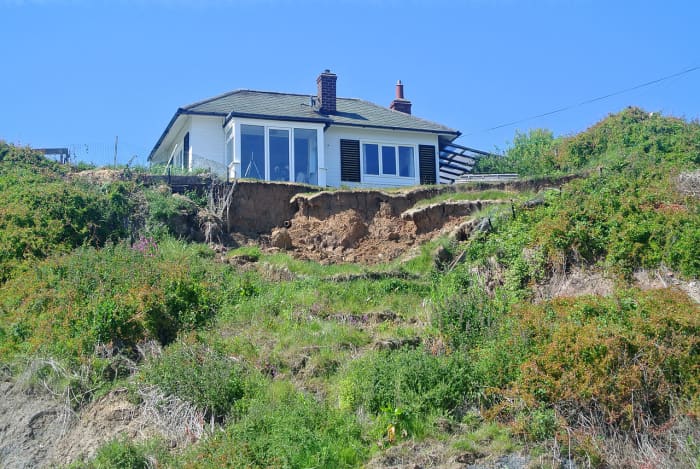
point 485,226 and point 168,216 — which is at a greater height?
point 168,216

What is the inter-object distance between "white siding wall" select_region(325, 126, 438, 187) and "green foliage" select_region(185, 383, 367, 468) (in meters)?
16.7

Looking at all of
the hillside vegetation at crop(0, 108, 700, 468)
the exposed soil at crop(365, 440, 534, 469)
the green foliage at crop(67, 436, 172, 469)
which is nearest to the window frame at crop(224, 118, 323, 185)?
the hillside vegetation at crop(0, 108, 700, 468)

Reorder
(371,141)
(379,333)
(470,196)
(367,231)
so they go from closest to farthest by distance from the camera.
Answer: (379,333), (367,231), (470,196), (371,141)

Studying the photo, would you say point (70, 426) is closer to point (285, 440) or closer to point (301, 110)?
point (285, 440)

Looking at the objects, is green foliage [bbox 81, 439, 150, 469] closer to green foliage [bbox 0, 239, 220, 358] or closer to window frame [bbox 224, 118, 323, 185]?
green foliage [bbox 0, 239, 220, 358]

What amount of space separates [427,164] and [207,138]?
8.05m

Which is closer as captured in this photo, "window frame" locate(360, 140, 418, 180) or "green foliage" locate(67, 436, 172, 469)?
"green foliage" locate(67, 436, 172, 469)

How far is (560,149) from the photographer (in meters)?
36.1

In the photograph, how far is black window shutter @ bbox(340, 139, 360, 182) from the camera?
32.5 metres

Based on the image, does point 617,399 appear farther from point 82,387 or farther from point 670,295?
point 82,387

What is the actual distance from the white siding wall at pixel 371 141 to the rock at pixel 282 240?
6.00 m

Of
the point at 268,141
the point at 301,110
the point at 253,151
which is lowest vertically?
the point at 253,151

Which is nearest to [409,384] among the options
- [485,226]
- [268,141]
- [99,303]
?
[99,303]

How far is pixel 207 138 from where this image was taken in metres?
31.8
